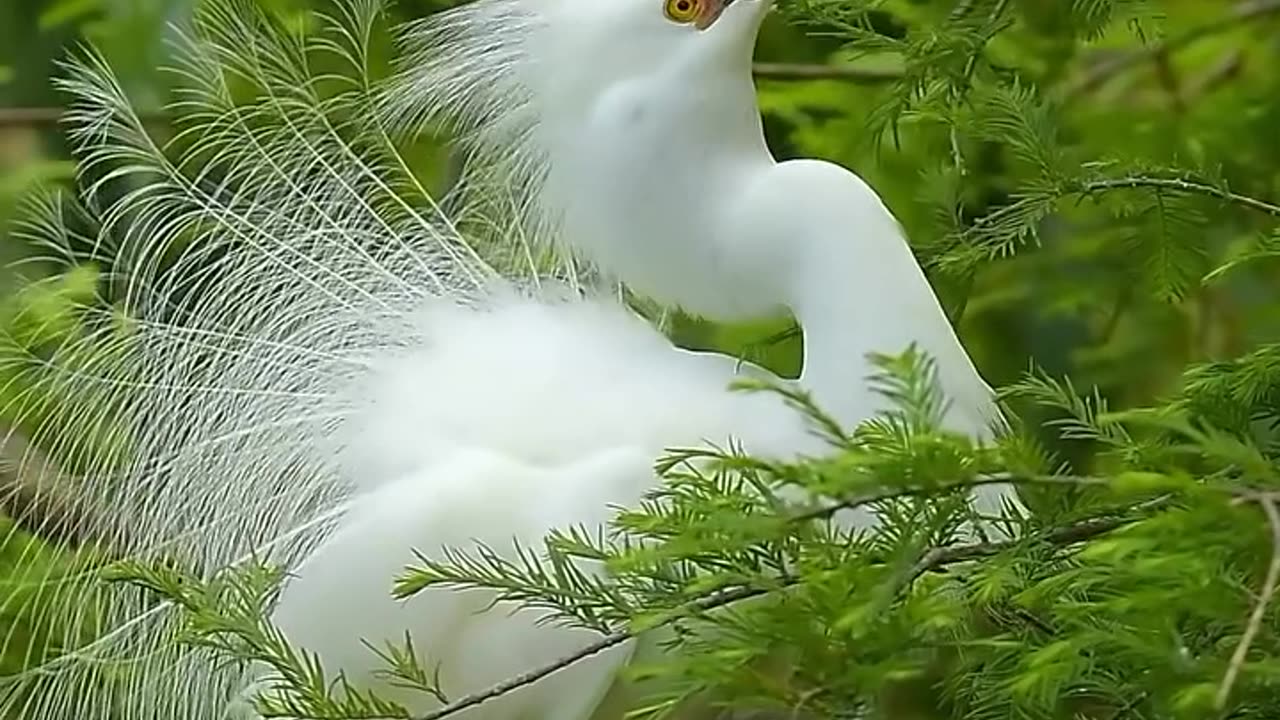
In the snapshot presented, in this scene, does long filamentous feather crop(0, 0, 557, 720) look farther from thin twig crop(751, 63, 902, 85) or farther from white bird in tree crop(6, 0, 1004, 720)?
thin twig crop(751, 63, 902, 85)

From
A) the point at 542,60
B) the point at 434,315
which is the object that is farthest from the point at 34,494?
the point at 542,60

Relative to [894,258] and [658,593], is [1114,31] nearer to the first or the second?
[894,258]

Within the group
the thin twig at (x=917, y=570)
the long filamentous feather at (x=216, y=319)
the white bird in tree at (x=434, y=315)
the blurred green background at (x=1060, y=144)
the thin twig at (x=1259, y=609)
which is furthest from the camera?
the blurred green background at (x=1060, y=144)

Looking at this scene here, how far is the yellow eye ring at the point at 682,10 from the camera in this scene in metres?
0.96

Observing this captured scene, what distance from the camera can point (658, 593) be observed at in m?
0.71

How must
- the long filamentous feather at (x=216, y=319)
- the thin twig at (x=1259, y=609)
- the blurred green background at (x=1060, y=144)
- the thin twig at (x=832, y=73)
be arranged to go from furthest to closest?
the thin twig at (x=832, y=73) < the blurred green background at (x=1060, y=144) < the long filamentous feather at (x=216, y=319) < the thin twig at (x=1259, y=609)

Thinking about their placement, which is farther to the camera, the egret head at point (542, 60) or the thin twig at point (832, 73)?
the thin twig at point (832, 73)

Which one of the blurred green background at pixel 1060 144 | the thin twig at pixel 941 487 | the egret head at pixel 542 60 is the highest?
the egret head at pixel 542 60

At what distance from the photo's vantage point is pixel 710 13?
957 mm

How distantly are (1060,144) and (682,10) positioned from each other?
0.41 m

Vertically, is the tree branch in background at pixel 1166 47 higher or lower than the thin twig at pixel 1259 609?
lower

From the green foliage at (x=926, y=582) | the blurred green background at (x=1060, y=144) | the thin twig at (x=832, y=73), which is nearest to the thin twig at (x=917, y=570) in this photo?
the green foliage at (x=926, y=582)

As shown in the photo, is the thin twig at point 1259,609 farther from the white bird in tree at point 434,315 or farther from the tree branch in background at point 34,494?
the tree branch in background at point 34,494

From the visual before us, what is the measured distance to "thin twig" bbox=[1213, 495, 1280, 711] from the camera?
1.79ft
